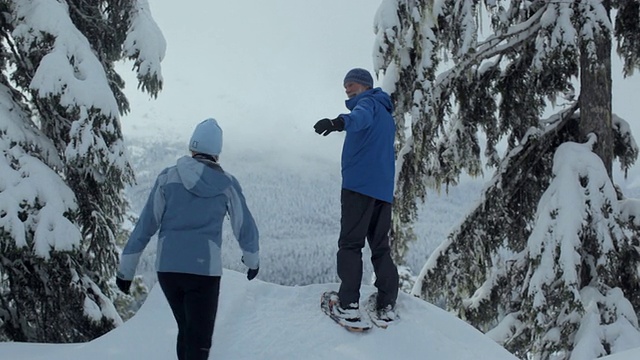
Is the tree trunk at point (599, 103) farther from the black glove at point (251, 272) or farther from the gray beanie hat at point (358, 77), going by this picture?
the black glove at point (251, 272)

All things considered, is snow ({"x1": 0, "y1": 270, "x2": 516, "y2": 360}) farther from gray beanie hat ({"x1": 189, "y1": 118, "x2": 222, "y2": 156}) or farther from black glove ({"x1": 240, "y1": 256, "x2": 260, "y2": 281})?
gray beanie hat ({"x1": 189, "y1": 118, "x2": 222, "y2": 156})

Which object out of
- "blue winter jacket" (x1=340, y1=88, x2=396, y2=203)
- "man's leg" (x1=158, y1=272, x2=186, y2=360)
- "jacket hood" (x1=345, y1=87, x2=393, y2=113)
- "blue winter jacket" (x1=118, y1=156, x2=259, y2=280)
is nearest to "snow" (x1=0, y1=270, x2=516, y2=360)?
"man's leg" (x1=158, y1=272, x2=186, y2=360)

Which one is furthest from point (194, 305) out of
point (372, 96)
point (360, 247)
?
point (372, 96)

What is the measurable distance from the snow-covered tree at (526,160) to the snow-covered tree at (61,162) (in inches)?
115

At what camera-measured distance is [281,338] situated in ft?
13.2

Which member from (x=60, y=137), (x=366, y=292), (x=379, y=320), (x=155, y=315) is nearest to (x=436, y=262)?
(x=366, y=292)

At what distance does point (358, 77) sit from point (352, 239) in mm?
1267

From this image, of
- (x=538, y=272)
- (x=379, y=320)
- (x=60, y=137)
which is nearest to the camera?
(x=379, y=320)

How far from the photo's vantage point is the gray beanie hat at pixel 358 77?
4.42 meters

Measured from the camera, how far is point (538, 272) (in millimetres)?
5277

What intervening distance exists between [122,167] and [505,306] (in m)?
4.65

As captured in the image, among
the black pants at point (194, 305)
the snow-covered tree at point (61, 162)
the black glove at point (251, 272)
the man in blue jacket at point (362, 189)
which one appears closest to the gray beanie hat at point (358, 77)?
the man in blue jacket at point (362, 189)

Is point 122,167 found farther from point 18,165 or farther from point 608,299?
point 608,299

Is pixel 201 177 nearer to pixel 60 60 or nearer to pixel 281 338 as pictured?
pixel 281 338
